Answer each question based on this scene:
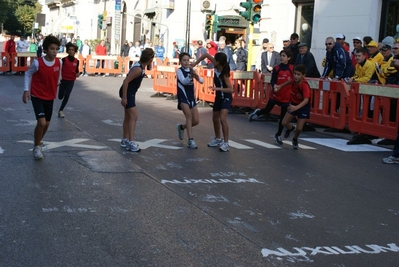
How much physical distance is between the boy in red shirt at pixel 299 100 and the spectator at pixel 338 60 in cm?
373

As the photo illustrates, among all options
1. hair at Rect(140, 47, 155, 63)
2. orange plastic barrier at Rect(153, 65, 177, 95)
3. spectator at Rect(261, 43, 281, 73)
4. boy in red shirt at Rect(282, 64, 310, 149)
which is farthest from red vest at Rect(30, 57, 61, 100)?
orange plastic barrier at Rect(153, 65, 177, 95)

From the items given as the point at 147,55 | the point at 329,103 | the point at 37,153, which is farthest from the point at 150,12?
the point at 37,153

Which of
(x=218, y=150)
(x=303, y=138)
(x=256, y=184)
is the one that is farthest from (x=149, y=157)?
(x=303, y=138)

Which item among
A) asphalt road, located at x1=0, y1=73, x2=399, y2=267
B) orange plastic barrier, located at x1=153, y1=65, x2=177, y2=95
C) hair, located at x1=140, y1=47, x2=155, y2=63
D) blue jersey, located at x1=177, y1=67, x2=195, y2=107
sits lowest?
asphalt road, located at x1=0, y1=73, x2=399, y2=267

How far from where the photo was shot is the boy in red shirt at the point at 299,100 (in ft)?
38.4

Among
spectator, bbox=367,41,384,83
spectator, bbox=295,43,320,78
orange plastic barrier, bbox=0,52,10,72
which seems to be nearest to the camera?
spectator, bbox=367,41,384,83

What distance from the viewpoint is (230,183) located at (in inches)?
332

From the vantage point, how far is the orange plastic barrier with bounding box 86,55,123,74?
3531cm

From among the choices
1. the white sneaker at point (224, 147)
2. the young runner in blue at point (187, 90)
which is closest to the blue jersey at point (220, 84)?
the young runner in blue at point (187, 90)

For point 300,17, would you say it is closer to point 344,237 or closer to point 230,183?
point 230,183

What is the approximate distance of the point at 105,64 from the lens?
3575cm

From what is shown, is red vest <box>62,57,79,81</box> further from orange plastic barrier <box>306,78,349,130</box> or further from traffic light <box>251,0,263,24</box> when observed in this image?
traffic light <box>251,0,263,24</box>

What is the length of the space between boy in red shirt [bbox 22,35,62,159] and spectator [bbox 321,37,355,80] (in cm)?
748

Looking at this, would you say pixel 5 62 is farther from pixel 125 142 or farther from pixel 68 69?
pixel 125 142
